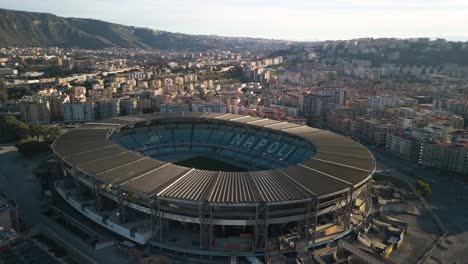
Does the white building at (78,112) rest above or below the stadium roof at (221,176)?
below

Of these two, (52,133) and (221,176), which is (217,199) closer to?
(221,176)

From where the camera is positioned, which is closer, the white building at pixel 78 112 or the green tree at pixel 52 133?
the green tree at pixel 52 133

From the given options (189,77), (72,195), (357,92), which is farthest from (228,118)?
(189,77)

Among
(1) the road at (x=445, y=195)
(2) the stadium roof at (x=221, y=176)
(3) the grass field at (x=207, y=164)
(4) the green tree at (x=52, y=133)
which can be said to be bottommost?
(1) the road at (x=445, y=195)

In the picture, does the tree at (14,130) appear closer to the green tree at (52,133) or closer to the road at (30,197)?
the green tree at (52,133)

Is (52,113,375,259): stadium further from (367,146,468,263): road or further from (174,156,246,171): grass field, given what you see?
(174,156,246,171): grass field

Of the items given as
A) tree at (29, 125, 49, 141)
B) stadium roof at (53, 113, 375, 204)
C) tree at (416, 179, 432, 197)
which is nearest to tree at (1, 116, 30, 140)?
tree at (29, 125, 49, 141)

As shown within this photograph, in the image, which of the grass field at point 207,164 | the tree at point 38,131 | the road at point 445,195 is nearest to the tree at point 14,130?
the tree at point 38,131
